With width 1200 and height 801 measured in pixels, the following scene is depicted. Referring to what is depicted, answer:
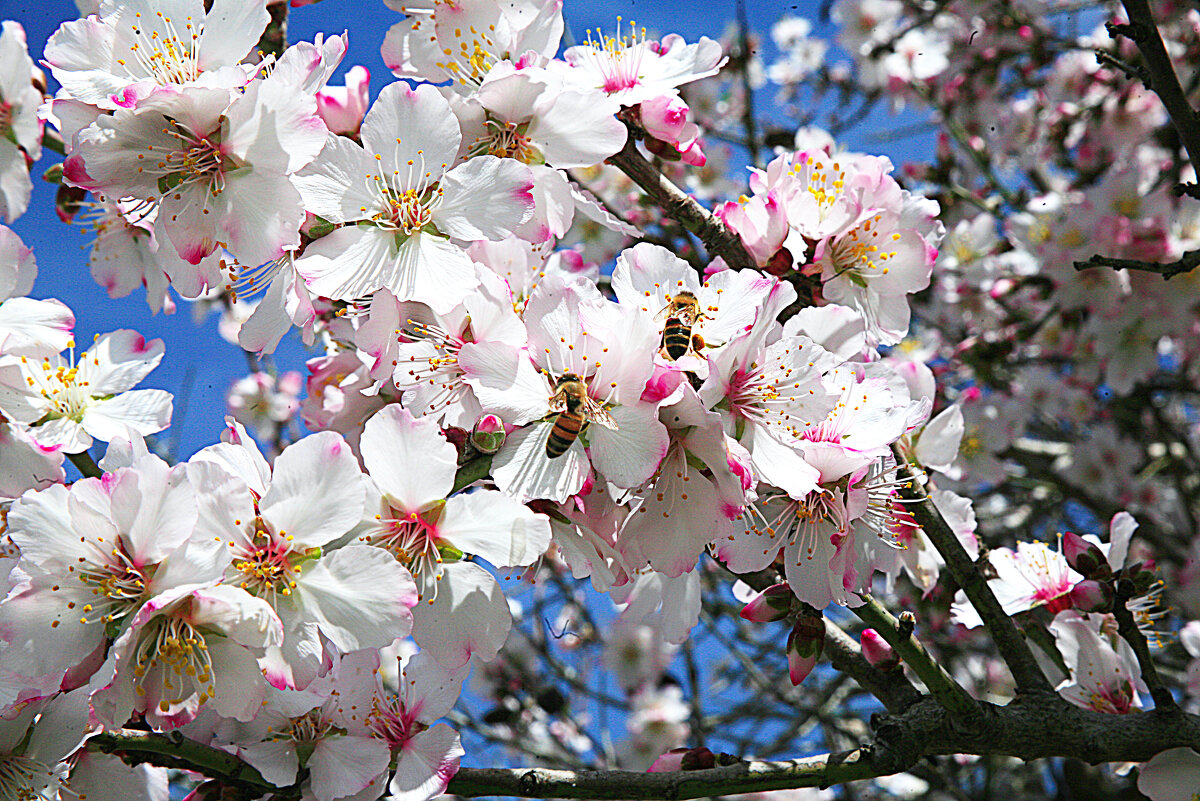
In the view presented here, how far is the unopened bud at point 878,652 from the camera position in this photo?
1459 millimetres

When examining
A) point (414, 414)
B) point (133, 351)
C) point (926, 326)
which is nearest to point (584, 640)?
point (926, 326)

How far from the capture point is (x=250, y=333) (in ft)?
4.54

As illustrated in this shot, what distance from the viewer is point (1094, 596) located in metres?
1.62

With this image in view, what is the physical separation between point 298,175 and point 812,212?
76cm

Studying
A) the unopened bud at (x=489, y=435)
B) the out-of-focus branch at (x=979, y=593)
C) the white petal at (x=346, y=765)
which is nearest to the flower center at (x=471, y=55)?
the unopened bud at (x=489, y=435)

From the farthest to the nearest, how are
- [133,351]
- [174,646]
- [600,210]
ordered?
[133,351] < [600,210] < [174,646]

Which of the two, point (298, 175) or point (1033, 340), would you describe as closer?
point (298, 175)

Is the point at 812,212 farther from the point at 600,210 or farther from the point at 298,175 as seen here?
the point at 298,175

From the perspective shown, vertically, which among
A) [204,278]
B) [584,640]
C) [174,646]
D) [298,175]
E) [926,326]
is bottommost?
[584,640]

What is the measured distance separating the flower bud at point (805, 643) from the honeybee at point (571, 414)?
53cm

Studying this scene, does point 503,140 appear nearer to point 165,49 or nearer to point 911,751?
point 165,49

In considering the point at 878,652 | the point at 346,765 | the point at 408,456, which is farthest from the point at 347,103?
the point at 878,652

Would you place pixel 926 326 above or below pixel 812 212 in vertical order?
below

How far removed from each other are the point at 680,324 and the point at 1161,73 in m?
1.26
